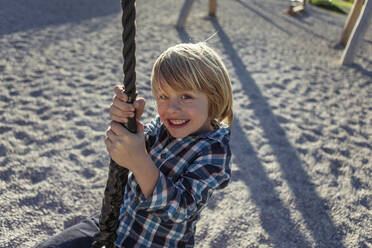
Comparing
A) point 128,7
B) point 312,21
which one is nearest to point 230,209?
point 128,7

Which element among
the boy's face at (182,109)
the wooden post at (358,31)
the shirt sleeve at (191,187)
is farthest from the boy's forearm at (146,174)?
the wooden post at (358,31)

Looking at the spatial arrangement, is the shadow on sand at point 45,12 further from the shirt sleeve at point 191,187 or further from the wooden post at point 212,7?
the shirt sleeve at point 191,187

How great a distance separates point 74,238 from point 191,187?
55 cm

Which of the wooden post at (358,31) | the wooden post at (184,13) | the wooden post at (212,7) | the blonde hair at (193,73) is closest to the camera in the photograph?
the blonde hair at (193,73)

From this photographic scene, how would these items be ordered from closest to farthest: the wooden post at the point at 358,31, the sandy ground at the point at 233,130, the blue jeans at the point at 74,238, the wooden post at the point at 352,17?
the blue jeans at the point at 74,238, the sandy ground at the point at 233,130, the wooden post at the point at 358,31, the wooden post at the point at 352,17

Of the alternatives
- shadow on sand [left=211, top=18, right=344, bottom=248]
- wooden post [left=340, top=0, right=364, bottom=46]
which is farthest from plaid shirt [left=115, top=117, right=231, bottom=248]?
wooden post [left=340, top=0, right=364, bottom=46]

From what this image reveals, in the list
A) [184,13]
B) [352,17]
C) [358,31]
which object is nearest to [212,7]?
[184,13]

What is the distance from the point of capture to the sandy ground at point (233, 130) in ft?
6.15

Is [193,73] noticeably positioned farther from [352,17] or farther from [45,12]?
[352,17]

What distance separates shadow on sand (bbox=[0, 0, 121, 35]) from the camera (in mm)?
4324

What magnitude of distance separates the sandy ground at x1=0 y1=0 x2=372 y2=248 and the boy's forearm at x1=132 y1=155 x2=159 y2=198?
1022 millimetres

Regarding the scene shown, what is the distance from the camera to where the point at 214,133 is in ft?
3.40

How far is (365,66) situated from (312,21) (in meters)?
2.60

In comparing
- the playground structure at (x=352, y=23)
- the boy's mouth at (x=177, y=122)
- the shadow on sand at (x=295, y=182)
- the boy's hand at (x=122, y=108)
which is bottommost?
the shadow on sand at (x=295, y=182)
